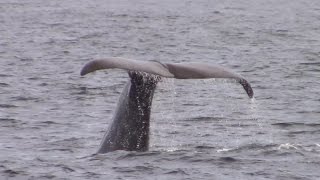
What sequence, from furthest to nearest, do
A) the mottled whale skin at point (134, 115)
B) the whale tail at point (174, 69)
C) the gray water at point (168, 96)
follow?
1. the gray water at point (168, 96)
2. the mottled whale skin at point (134, 115)
3. the whale tail at point (174, 69)

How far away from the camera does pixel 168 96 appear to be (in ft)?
74.0

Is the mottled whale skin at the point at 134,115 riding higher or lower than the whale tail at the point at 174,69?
lower

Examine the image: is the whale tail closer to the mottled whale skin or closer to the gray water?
the mottled whale skin

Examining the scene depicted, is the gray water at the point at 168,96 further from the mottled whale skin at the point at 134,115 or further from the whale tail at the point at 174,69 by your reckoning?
the whale tail at the point at 174,69

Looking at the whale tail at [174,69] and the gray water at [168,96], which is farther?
the gray water at [168,96]

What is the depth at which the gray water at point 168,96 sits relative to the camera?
1347 centimetres

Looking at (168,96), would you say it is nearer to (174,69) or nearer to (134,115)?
(134,115)

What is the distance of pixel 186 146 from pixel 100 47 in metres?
15.8

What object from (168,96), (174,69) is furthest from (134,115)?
(168,96)

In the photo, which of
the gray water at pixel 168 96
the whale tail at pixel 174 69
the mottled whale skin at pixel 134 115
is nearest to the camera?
the whale tail at pixel 174 69

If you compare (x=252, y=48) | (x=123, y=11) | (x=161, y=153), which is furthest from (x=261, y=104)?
(x=123, y=11)

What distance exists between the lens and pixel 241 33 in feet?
116

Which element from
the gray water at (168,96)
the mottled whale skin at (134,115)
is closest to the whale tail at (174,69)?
the mottled whale skin at (134,115)

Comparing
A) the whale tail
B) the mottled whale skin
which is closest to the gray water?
the mottled whale skin
